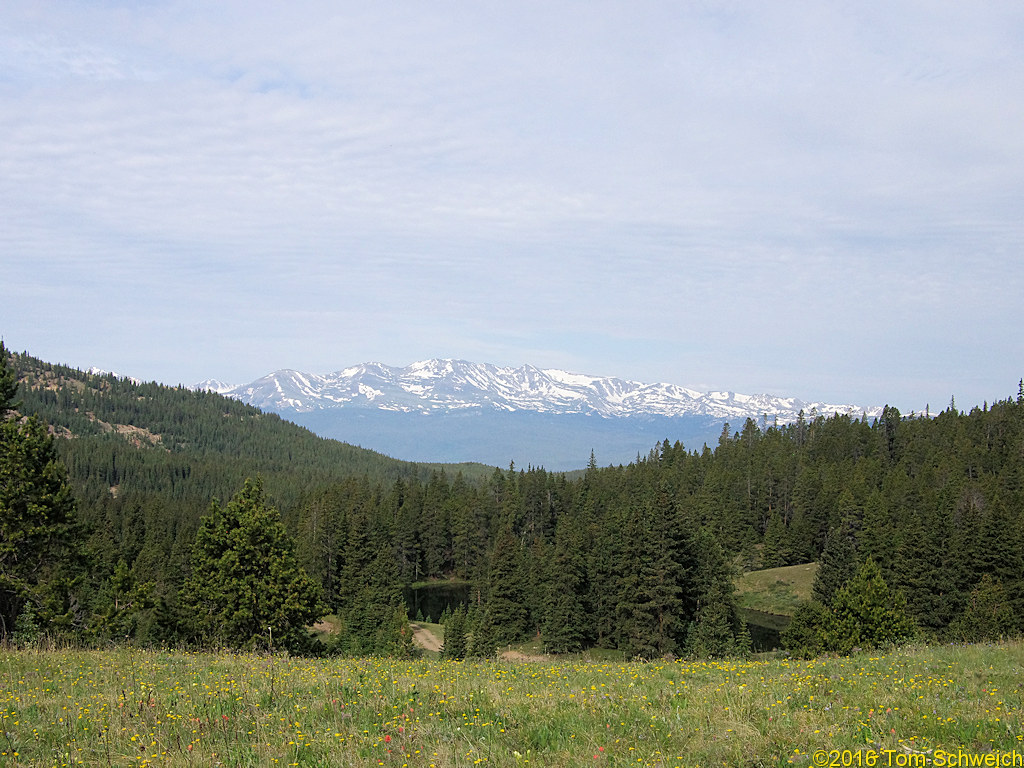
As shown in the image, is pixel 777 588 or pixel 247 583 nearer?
pixel 247 583

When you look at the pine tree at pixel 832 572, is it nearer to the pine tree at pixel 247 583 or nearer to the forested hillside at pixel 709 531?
the forested hillside at pixel 709 531

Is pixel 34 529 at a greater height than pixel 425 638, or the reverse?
pixel 34 529

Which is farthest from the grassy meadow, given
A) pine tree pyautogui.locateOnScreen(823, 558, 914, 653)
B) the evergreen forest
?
pine tree pyautogui.locateOnScreen(823, 558, 914, 653)

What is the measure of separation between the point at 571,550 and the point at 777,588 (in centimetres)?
4467

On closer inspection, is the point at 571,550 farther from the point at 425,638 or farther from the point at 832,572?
the point at 832,572

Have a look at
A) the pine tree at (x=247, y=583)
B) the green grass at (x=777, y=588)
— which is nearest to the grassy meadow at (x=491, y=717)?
the pine tree at (x=247, y=583)

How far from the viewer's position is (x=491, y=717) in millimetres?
9383

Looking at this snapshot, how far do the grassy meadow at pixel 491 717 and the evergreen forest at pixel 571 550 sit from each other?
5.34 m

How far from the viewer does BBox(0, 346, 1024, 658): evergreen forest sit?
3069 cm

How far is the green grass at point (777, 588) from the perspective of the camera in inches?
3573

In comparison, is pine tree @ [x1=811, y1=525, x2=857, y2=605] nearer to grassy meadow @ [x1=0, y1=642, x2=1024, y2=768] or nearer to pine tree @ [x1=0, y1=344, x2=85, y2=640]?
grassy meadow @ [x1=0, y1=642, x2=1024, y2=768]

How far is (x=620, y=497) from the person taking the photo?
413 ft

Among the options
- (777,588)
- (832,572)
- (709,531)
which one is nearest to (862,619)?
(832,572)

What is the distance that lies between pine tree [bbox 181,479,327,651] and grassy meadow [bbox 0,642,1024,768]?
1038 inches
